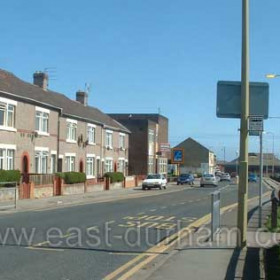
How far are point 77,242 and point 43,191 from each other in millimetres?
22682

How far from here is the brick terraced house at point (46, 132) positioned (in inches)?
1419

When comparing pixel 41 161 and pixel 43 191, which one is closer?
pixel 43 191

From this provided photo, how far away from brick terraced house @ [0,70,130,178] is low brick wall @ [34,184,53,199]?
2444 mm

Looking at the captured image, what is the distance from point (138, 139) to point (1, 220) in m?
61.2

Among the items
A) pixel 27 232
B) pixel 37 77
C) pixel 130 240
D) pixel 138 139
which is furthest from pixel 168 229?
pixel 138 139

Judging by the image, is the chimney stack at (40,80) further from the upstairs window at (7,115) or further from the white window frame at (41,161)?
the upstairs window at (7,115)

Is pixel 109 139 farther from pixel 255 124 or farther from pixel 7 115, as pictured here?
pixel 255 124

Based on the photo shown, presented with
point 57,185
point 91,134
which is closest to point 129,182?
point 91,134

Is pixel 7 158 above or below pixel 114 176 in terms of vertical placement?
above

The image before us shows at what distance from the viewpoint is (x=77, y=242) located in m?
13.6

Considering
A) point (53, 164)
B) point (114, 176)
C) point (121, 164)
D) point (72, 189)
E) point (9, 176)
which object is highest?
point (53, 164)

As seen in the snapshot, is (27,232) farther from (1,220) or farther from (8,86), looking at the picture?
(8,86)

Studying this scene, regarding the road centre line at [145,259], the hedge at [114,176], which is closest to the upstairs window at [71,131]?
the hedge at [114,176]

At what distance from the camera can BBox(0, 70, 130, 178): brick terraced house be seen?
36031mm
